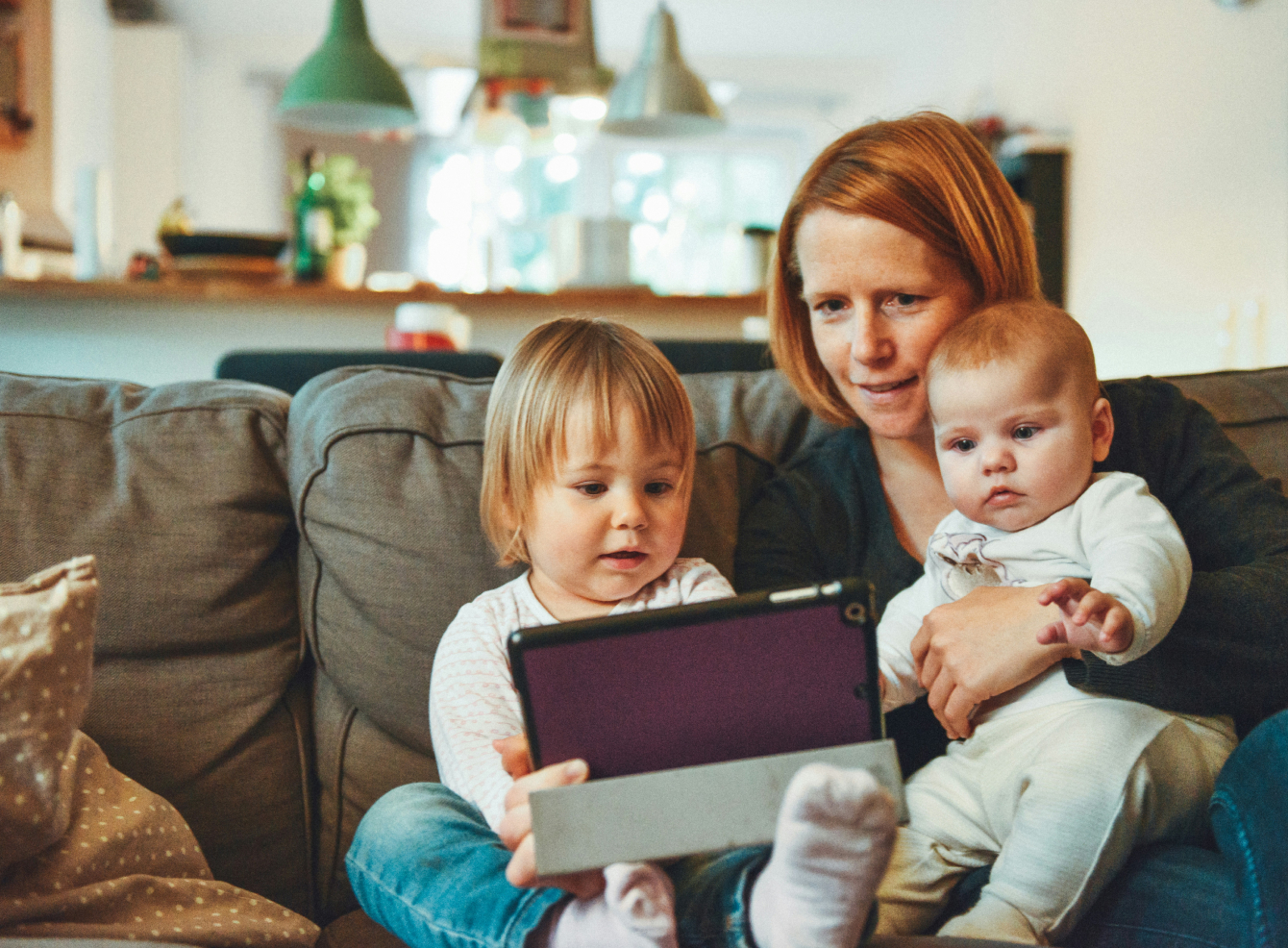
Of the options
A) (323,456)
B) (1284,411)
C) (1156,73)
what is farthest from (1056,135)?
(323,456)

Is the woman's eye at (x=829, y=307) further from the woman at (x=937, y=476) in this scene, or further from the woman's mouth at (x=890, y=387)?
the woman's mouth at (x=890, y=387)

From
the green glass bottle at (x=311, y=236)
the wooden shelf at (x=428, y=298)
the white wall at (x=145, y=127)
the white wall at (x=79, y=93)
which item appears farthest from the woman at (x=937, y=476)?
the white wall at (x=145, y=127)

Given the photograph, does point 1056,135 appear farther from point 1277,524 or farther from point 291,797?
point 291,797

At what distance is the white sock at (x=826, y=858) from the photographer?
2.11 ft

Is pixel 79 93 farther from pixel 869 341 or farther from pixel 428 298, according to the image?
pixel 869 341

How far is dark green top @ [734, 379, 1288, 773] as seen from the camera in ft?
3.29

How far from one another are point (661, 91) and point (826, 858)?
3509 millimetres

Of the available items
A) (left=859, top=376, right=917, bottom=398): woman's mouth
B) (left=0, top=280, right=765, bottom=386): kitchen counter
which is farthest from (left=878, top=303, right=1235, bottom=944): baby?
(left=0, top=280, right=765, bottom=386): kitchen counter

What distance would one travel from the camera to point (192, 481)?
1226mm

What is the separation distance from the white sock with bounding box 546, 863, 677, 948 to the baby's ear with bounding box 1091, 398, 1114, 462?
2.11 feet

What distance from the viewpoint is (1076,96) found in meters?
4.56

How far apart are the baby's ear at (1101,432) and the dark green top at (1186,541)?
9 cm

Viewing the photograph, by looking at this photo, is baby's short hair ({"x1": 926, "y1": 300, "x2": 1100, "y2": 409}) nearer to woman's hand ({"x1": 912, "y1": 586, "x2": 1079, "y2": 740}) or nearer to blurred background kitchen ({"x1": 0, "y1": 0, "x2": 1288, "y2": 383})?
woman's hand ({"x1": 912, "y1": 586, "x2": 1079, "y2": 740})

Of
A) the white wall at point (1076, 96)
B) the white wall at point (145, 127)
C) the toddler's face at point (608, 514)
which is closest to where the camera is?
the toddler's face at point (608, 514)
